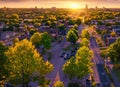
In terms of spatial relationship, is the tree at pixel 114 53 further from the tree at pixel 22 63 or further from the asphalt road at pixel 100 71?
the tree at pixel 22 63

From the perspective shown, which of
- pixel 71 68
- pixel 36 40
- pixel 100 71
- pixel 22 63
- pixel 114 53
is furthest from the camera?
pixel 36 40

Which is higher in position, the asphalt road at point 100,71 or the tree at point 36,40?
the tree at point 36,40

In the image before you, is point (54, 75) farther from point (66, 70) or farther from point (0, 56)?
point (0, 56)

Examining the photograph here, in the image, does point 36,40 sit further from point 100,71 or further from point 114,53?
point 100,71

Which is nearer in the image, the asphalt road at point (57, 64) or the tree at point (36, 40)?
the asphalt road at point (57, 64)

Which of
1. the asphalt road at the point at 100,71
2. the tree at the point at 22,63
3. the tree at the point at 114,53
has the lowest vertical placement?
the asphalt road at the point at 100,71

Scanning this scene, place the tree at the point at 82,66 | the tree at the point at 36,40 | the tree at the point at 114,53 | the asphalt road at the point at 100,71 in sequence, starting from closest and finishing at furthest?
the tree at the point at 82,66, the asphalt road at the point at 100,71, the tree at the point at 114,53, the tree at the point at 36,40

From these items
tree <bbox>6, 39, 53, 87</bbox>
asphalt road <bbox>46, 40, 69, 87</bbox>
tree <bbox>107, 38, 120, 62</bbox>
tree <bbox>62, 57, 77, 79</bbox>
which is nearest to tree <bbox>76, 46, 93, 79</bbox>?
tree <bbox>62, 57, 77, 79</bbox>

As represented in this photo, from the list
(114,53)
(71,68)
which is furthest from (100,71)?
(71,68)

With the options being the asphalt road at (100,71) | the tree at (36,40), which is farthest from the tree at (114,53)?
the tree at (36,40)

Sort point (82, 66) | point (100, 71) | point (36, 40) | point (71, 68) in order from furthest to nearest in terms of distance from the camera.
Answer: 1. point (36, 40)
2. point (100, 71)
3. point (82, 66)
4. point (71, 68)

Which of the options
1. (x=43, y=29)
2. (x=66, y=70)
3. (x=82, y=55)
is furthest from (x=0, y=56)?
(x=43, y=29)

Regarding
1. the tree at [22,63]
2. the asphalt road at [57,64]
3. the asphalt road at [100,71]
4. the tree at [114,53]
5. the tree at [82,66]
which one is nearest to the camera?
the tree at [22,63]
